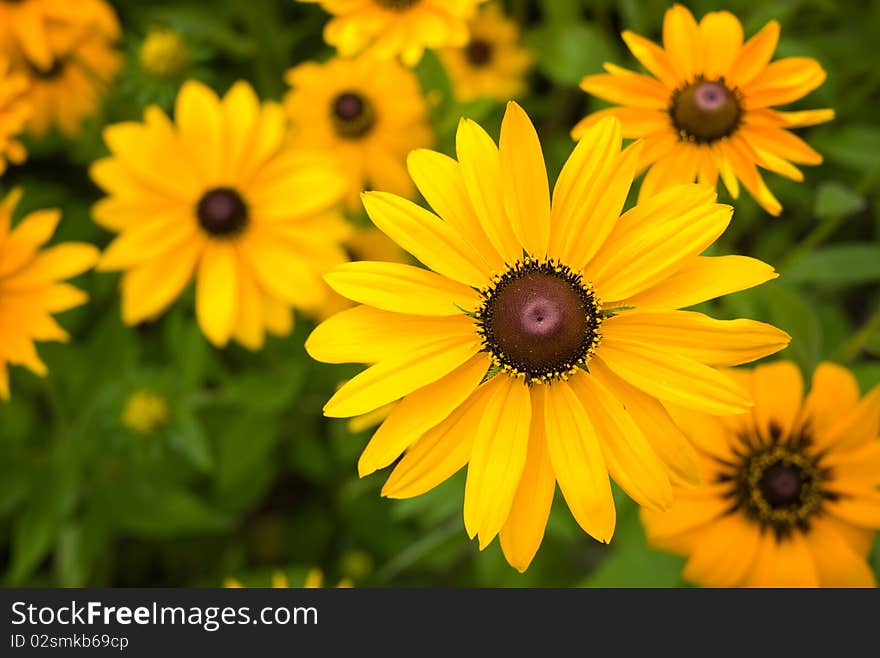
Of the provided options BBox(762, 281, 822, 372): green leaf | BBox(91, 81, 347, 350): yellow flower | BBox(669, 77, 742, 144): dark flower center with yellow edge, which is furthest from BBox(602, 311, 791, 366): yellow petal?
BBox(91, 81, 347, 350): yellow flower

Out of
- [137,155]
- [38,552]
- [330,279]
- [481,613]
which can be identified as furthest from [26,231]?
[481,613]

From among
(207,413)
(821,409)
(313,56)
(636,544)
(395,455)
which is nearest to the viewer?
(395,455)

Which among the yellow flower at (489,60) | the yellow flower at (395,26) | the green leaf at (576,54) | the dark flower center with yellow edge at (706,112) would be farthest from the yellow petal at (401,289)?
the yellow flower at (489,60)

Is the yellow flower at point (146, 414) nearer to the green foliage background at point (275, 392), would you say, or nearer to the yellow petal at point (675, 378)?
the green foliage background at point (275, 392)

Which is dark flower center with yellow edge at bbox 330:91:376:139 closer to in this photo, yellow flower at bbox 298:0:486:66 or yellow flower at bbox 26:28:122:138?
yellow flower at bbox 298:0:486:66

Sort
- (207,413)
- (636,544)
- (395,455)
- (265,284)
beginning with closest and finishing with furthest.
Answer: (395,455) → (636,544) → (265,284) → (207,413)

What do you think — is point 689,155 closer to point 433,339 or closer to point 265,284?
point 433,339
